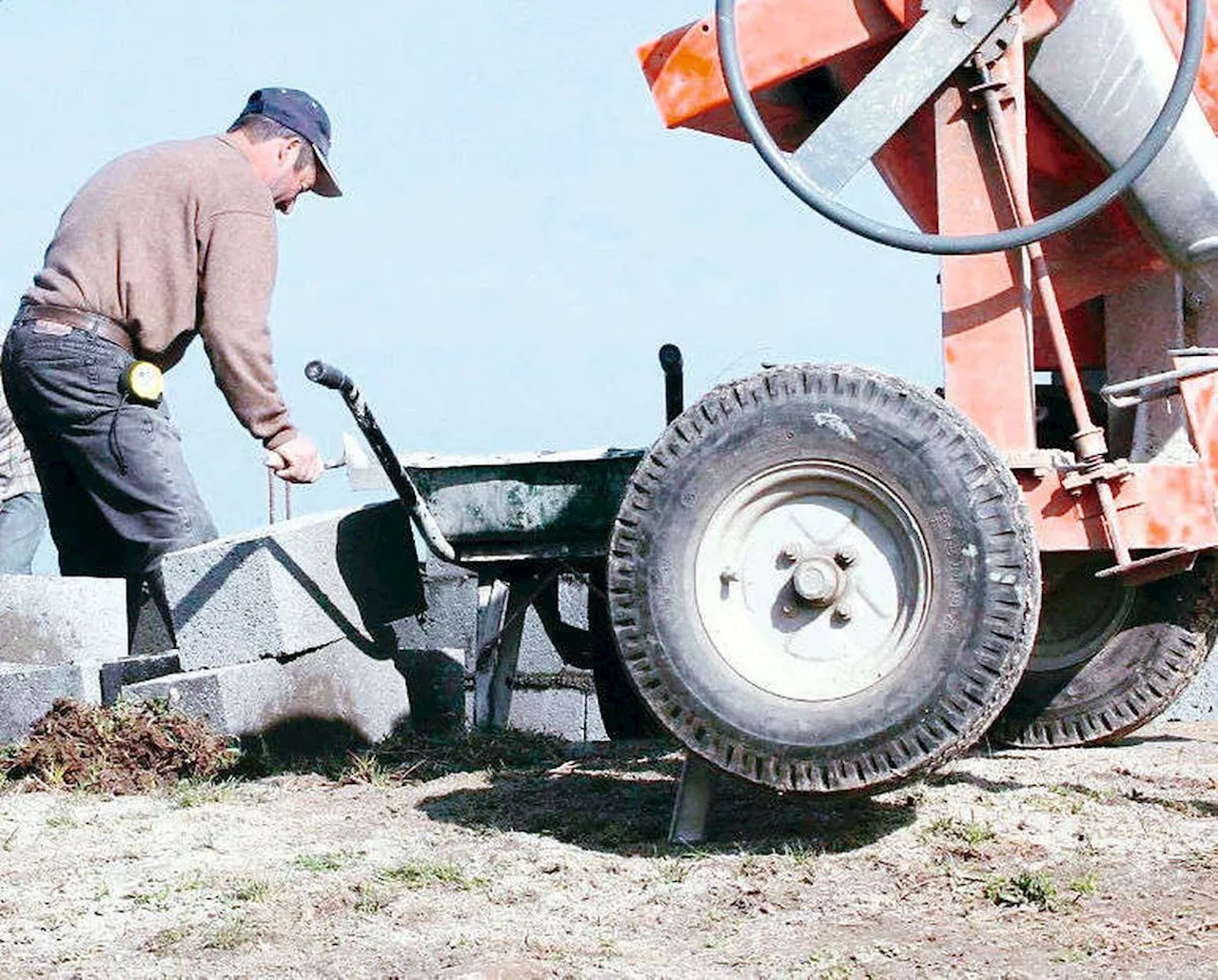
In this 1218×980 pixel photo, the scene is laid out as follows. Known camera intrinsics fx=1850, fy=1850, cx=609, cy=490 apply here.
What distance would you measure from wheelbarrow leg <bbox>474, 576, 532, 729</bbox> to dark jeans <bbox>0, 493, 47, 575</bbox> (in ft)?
9.97

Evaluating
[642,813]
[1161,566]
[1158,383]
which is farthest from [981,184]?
[642,813]

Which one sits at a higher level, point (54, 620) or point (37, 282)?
point (37, 282)

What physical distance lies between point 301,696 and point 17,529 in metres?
2.92

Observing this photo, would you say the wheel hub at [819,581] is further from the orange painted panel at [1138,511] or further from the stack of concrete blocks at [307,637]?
the stack of concrete blocks at [307,637]

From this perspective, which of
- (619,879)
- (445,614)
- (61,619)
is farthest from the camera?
(445,614)

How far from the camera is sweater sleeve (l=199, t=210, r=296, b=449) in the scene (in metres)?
5.66

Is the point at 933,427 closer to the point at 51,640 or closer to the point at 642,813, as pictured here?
the point at 642,813

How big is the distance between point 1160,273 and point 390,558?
2647mm

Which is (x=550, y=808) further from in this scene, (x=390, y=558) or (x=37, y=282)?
(x=37, y=282)

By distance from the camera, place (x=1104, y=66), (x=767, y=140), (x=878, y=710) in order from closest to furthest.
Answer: (x=878, y=710) < (x=767, y=140) < (x=1104, y=66)

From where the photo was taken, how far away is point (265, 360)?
5691 mm

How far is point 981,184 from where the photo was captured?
14.7 feet

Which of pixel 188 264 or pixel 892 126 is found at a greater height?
pixel 892 126

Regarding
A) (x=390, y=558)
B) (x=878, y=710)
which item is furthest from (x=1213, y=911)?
(x=390, y=558)
